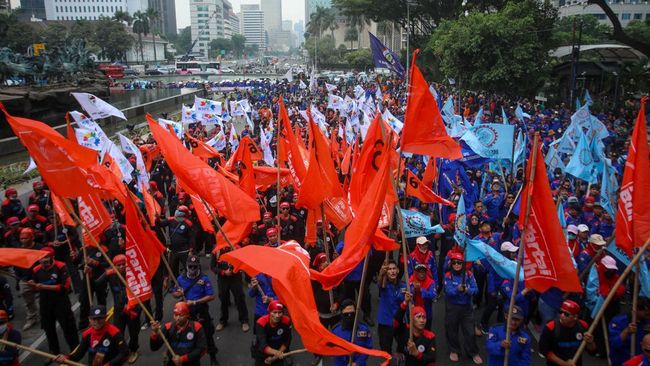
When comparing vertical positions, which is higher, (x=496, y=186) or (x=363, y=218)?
(x=363, y=218)

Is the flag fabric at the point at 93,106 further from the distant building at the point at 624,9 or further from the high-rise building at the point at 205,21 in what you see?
the high-rise building at the point at 205,21

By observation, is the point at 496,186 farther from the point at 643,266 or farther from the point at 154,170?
the point at 154,170

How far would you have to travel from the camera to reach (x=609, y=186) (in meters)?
8.45

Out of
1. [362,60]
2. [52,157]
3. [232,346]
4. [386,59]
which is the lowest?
[232,346]

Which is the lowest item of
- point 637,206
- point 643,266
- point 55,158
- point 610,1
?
point 643,266

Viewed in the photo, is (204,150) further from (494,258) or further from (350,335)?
(494,258)

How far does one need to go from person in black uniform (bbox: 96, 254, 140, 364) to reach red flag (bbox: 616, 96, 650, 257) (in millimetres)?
5518

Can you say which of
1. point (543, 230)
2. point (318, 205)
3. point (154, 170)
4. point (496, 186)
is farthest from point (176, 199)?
point (543, 230)

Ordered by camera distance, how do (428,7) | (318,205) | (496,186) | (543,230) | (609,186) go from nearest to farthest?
(543,230) < (318,205) < (609,186) < (496,186) < (428,7)

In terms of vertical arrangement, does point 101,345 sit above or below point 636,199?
below

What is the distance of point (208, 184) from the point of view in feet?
19.2

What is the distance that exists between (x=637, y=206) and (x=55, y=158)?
242 inches

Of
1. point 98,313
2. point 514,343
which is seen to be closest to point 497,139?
point 514,343

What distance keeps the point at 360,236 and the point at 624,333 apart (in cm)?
299
